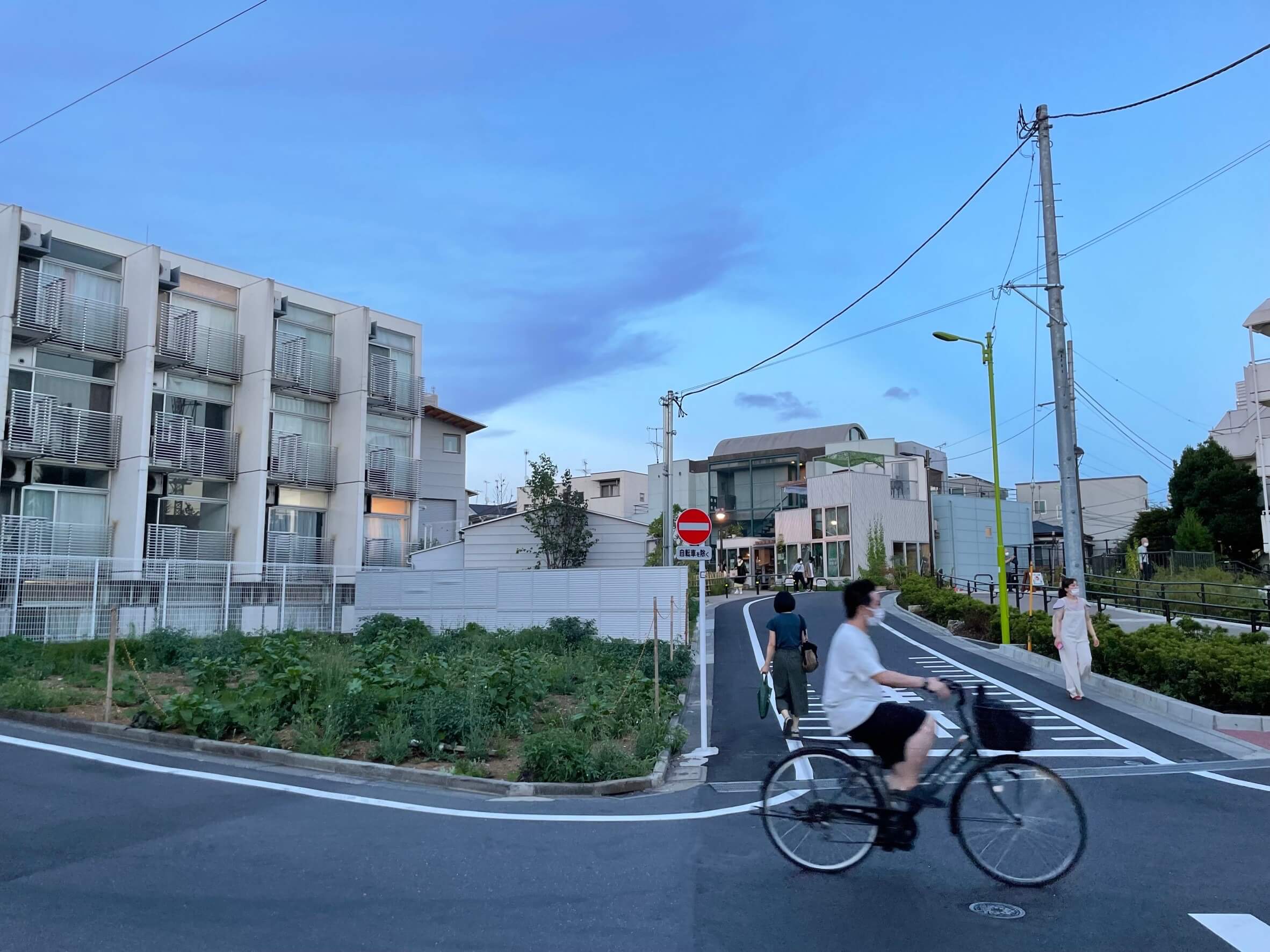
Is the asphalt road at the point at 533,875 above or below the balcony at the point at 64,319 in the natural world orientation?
below

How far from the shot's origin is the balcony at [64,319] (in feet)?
→ 84.6

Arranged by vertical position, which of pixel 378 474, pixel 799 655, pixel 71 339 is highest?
pixel 71 339

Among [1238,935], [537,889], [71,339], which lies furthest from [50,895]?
[71,339]

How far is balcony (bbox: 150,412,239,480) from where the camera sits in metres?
28.6

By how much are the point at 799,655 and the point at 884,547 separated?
42.9m

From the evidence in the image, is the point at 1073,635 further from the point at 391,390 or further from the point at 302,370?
the point at 391,390

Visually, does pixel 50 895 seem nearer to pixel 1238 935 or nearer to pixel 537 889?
pixel 537 889

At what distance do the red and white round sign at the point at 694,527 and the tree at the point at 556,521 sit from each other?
2120 centimetres

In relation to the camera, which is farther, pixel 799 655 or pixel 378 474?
pixel 378 474

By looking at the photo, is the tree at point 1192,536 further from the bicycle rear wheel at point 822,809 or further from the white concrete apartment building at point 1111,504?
the bicycle rear wheel at point 822,809

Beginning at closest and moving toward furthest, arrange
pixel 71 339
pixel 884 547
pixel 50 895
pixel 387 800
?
pixel 50 895, pixel 387 800, pixel 71 339, pixel 884 547

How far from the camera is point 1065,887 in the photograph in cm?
538

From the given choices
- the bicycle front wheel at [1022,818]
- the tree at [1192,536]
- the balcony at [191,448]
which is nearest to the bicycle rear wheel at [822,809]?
the bicycle front wheel at [1022,818]

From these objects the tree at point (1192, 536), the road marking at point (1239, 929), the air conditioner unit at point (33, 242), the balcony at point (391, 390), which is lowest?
the road marking at point (1239, 929)
